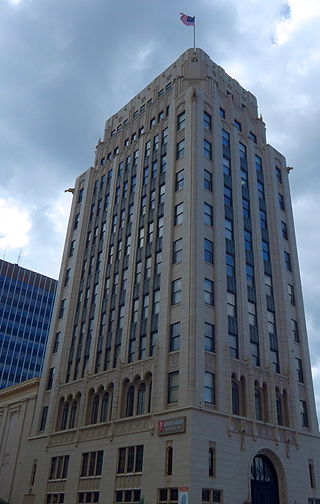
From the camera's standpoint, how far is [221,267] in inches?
1908

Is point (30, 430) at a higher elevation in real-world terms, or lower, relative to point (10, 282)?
lower

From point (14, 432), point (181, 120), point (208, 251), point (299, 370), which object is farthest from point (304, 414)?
point (14, 432)

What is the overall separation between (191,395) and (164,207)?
2240 cm

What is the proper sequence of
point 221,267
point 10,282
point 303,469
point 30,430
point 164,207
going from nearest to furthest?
1. point 303,469
2. point 221,267
3. point 164,207
4. point 30,430
5. point 10,282

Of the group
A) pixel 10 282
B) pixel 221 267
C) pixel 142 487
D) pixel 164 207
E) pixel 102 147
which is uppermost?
pixel 10 282

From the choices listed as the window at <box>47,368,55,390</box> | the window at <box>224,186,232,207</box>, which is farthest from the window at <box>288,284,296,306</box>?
the window at <box>47,368,55,390</box>

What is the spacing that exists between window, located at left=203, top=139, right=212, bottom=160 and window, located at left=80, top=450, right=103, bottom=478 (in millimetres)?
33976

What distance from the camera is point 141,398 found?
147ft

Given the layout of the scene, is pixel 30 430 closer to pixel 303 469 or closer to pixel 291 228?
pixel 303 469

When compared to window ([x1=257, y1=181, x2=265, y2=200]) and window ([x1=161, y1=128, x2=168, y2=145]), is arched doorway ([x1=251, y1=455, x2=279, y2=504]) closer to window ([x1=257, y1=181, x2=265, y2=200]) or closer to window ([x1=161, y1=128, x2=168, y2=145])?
window ([x1=257, y1=181, x2=265, y2=200])

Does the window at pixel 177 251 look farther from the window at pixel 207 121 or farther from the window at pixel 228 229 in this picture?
the window at pixel 207 121

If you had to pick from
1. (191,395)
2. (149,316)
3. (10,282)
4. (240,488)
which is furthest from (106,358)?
(10,282)

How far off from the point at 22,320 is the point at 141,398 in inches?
3915


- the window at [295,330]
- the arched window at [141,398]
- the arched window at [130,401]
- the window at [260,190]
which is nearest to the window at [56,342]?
the arched window at [130,401]
